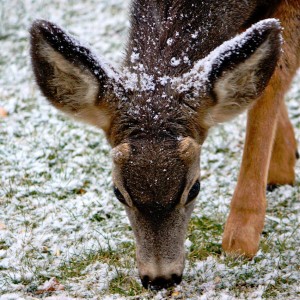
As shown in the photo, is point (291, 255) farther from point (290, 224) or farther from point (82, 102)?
point (82, 102)

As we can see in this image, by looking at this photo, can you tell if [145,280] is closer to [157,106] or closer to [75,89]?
[157,106]

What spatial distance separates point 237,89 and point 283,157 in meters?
2.43

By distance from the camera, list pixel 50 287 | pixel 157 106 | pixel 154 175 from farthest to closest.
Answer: pixel 50 287 < pixel 157 106 < pixel 154 175

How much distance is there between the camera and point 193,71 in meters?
4.95

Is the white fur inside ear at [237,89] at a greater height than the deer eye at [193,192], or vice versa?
the white fur inside ear at [237,89]

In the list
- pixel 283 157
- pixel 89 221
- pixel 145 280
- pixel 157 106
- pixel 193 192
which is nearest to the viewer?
pixel 157 106

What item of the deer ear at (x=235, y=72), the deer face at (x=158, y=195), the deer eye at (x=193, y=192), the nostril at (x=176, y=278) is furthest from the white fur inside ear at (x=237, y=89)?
the nostril at (x=176, y=278)

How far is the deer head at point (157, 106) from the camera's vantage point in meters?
4.73

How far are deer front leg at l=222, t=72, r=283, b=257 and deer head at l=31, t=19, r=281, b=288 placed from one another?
895mm

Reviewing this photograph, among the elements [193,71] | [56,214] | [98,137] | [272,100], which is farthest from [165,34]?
[98,137]

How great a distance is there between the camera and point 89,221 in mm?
6566

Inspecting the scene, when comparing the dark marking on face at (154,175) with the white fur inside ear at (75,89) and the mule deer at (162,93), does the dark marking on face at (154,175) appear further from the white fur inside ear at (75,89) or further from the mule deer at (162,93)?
the white fur inside ear at (75,89)

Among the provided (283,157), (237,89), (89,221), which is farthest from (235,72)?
(283,157)

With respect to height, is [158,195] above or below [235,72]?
below
